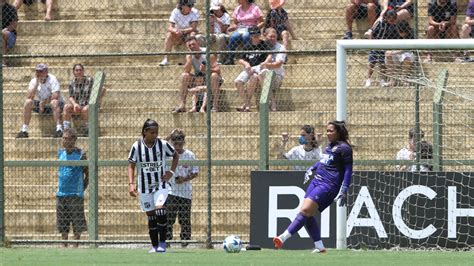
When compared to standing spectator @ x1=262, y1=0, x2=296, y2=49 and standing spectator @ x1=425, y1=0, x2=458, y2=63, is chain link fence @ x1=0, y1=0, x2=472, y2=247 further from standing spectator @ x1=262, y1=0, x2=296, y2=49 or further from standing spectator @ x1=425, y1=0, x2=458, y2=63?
standing spectator @ x1=425, y1=0, x2=458, y2=63

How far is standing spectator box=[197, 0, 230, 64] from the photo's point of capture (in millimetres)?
21344

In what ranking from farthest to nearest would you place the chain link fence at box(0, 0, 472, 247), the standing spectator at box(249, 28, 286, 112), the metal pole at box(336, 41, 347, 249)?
1. the standing spectator at box(249, 28, 286, 112)
2. the chain link fence at box(0, 0, 472, 247)
3. the metal pole at box(336, 41, 347, 249)

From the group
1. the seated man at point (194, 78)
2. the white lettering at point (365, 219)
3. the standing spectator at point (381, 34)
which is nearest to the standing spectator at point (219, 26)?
the seated man at point (194, 78)

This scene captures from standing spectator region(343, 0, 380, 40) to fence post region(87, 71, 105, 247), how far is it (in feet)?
14.5

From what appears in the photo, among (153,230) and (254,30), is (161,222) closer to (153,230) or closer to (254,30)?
(153,230)

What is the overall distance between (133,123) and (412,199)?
5117 millimetres

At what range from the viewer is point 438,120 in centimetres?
1841

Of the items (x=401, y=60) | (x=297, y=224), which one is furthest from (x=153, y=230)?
(x=401, y=60)

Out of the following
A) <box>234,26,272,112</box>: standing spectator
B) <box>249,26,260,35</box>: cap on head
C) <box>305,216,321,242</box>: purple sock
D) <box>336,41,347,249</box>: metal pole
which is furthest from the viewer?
<box>249,26,260,35</box>: cap on head

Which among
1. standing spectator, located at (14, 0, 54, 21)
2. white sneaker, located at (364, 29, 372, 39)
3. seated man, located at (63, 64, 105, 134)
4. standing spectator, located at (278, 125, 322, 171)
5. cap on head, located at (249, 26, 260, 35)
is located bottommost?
standing spectator, located at (278, 125, 322, 171)

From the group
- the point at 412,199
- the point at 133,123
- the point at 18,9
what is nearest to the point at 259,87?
the point at 133,123

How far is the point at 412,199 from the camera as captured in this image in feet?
59.6

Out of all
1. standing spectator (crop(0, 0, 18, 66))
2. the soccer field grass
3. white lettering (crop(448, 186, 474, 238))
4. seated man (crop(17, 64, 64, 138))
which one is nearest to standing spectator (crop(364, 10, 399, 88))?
white lettering (crop(448, 186, 474, 238))

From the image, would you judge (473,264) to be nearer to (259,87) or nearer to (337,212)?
(337,212)
